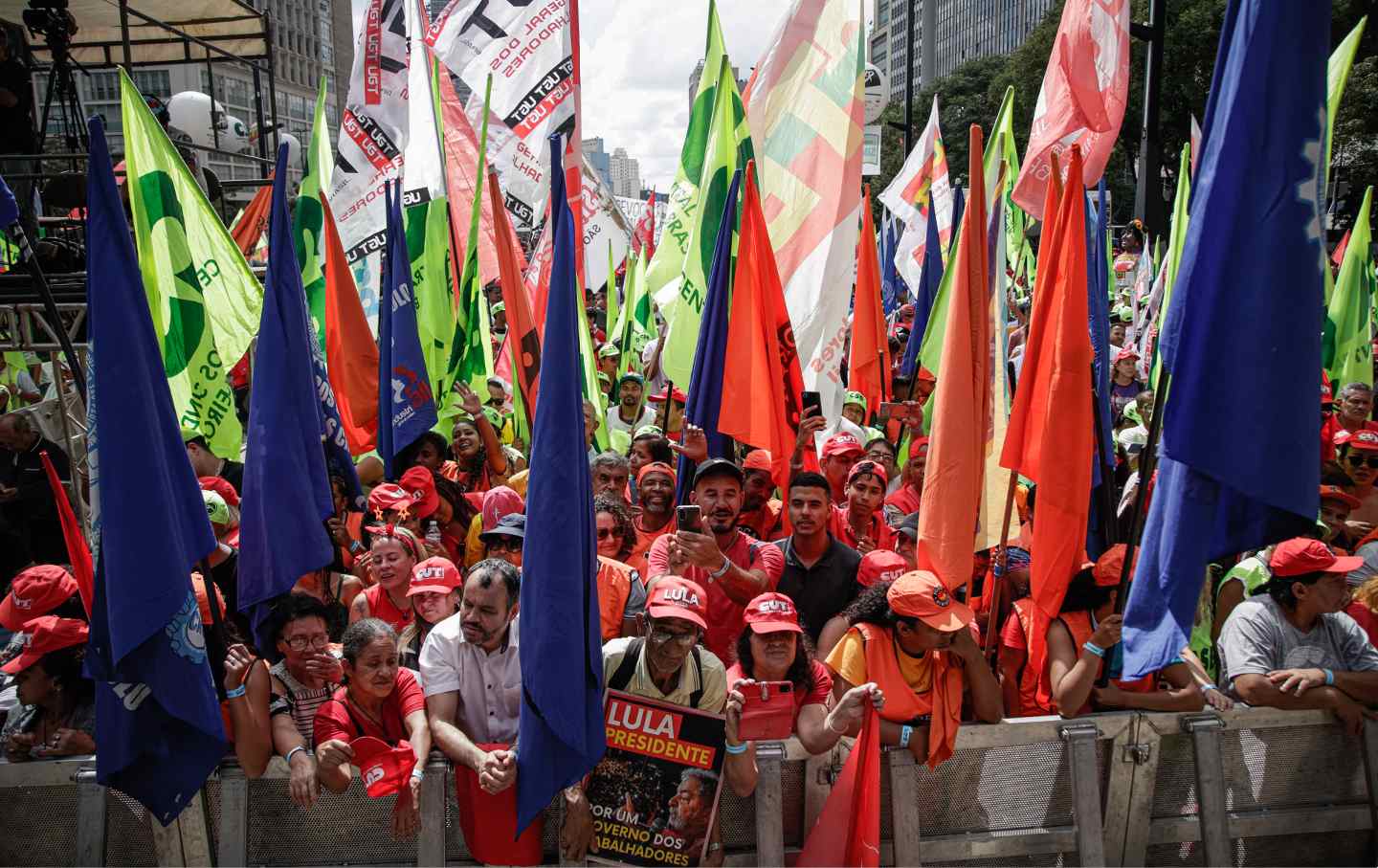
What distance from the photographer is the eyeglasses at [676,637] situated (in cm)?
356

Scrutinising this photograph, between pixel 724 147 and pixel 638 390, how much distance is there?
2.54 m

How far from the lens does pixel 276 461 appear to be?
433cm

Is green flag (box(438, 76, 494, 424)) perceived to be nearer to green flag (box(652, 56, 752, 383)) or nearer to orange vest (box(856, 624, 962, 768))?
green flag (box(652, 56, 752, 383))

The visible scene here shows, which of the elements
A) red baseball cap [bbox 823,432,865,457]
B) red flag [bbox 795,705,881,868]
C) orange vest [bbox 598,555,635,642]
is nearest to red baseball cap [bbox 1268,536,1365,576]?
red flag [bbox 795,705,881,868]

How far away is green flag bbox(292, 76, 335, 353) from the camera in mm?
8242

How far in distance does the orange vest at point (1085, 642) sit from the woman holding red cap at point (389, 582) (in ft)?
9.22

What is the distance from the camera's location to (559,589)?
3.47 metres

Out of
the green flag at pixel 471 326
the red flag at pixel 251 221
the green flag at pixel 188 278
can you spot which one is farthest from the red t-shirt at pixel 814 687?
the red flag at pixel 251 221

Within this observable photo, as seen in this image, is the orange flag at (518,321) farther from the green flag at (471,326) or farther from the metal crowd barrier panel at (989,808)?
the metal crowd barrier panel at (989,808)

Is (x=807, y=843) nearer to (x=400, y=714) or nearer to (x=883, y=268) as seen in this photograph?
(x=400, y=714)

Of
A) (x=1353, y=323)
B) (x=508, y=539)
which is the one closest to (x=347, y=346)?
(x=508, y=539)

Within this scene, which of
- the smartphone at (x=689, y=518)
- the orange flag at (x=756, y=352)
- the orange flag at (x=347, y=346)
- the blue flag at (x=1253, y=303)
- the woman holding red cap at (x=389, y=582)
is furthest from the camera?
the orange flag at (x=347, y=346)

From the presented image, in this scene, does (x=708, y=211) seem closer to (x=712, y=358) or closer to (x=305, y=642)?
(x=712, y=358)

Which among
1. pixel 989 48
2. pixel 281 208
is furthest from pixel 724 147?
pixel 989 48
